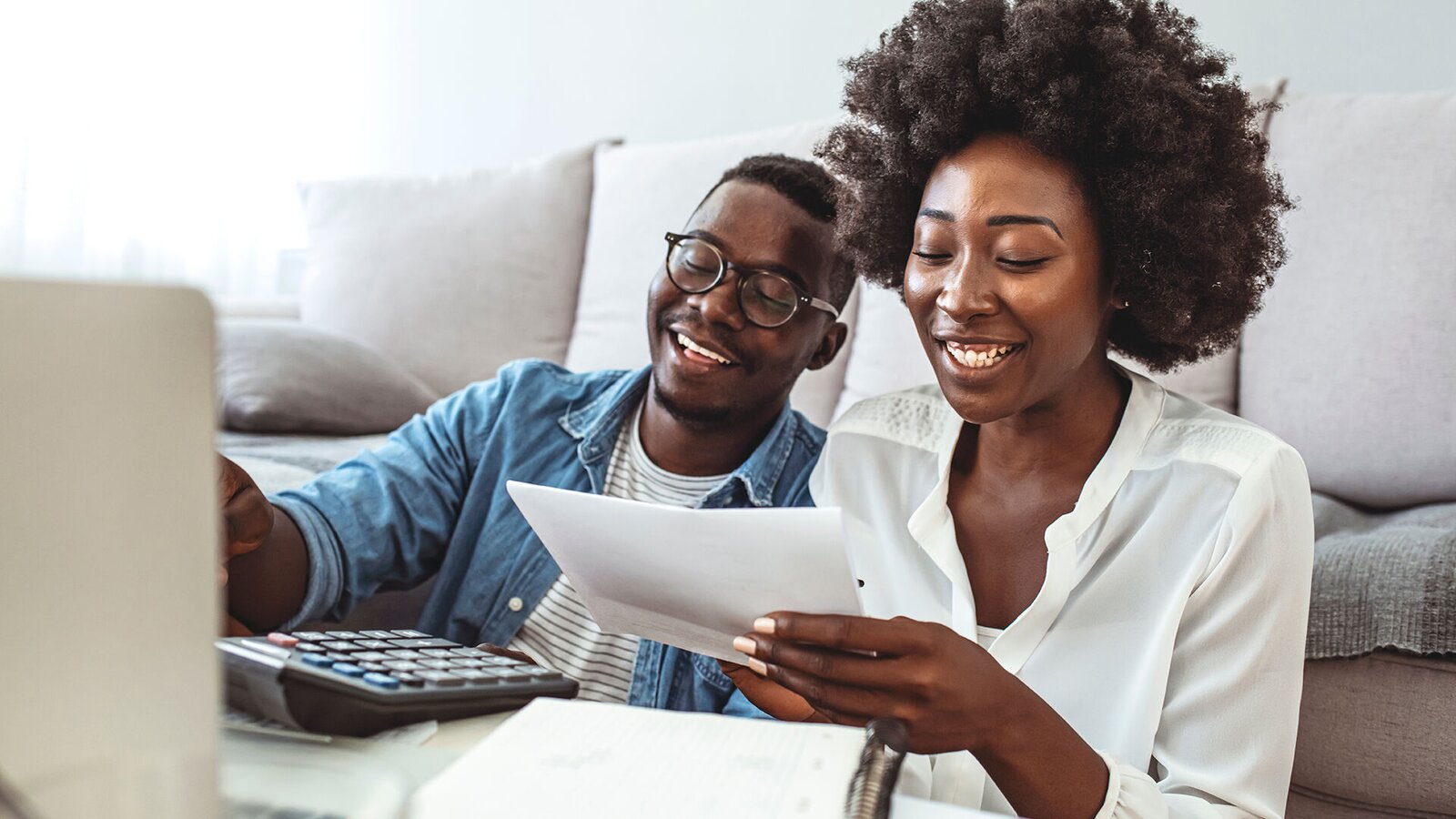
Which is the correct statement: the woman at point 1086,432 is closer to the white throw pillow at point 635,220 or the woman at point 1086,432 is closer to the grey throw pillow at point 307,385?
the white throw pillow at point 635,220

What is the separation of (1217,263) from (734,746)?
712mm

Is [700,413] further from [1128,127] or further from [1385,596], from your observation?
[1385,596]

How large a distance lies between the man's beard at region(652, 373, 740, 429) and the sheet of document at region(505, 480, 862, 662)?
0.38 m

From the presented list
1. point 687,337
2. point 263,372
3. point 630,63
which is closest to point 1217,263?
point 687,337

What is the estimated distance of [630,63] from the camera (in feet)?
8.93

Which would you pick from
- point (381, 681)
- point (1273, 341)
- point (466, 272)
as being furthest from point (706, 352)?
point (466, 272)

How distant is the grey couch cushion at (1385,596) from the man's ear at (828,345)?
568mm

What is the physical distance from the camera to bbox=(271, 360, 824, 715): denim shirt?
3.74 ft

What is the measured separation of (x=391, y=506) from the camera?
3.95ft

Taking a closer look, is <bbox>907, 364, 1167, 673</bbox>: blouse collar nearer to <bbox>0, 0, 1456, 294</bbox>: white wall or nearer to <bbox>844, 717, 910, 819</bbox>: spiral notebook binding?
<bbox>844, 717, 910, 819</bbox>: spiral notebook binding

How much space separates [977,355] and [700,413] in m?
0.36

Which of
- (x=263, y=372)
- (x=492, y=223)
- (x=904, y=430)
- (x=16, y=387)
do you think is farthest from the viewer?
(x=492, y=223)

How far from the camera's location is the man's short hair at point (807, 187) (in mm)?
1292

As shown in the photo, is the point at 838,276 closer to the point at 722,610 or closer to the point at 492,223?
the point at 722,610
